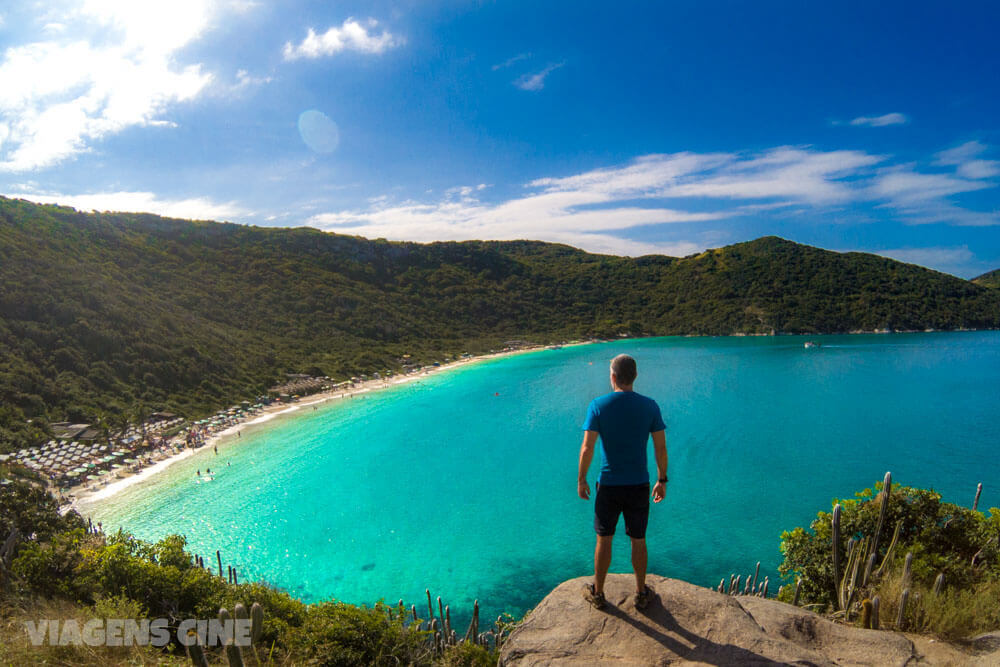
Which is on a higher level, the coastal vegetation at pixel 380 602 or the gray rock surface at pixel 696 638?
the gray rock surface at pixel 696 638

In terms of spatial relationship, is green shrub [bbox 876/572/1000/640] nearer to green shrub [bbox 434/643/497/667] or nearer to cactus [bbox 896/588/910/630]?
cactus [bbox 896/588/910/630]

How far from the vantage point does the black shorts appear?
4.51 m

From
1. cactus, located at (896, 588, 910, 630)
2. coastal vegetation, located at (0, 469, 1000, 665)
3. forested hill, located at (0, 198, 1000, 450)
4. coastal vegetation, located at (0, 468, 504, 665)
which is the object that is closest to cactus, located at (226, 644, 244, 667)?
coastal vegetation, located at (0, 469, 1000, 665)

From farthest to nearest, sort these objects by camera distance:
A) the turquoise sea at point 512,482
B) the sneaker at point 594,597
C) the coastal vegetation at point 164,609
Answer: the turquoise sea at point 512,482 → the coastal vegetation at point 164,609 → the sneaker at point 594,597

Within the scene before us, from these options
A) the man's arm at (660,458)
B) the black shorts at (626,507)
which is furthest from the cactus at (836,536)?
the black shorts at (626,507)

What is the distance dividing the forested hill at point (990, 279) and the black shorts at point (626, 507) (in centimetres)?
21534

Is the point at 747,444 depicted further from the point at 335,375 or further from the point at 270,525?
the point at 335,375

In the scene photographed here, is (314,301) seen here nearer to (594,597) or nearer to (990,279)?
(594,597)

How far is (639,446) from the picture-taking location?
4.41 metres

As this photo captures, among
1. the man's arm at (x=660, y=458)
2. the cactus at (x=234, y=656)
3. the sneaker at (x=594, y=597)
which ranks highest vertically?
the man's arm at (x=660, y=458)

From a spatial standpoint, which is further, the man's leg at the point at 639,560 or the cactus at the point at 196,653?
the man's leg at the point at 639,560

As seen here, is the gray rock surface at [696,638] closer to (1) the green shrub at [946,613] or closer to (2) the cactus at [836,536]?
(1) the green shrub at [946,613]

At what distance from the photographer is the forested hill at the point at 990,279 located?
149m

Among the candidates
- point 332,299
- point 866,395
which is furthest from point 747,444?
point 332,299
